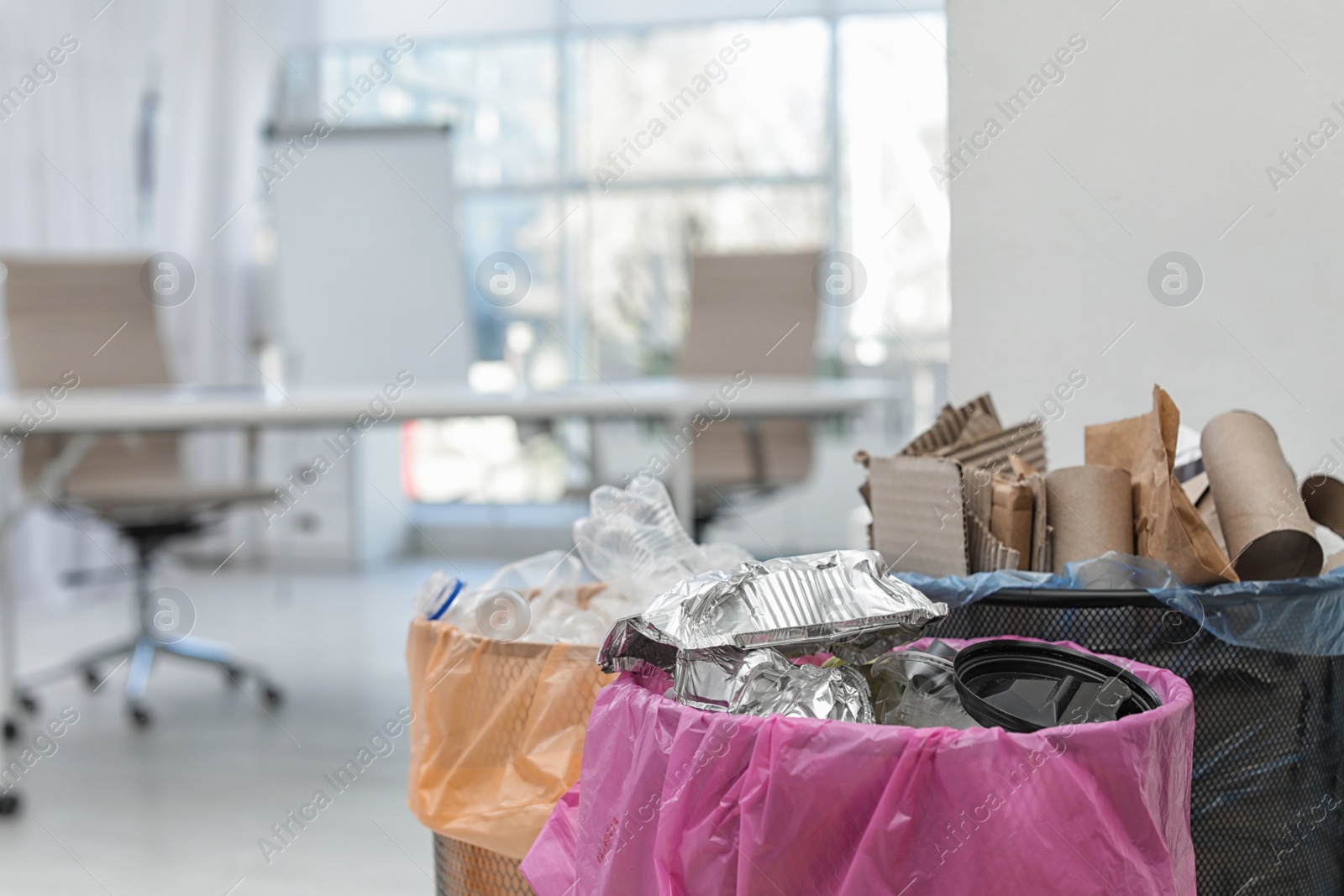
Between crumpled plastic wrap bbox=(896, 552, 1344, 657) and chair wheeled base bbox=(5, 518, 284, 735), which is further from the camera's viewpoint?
chair wheeled base bbox=(5, 518, 284, 735)

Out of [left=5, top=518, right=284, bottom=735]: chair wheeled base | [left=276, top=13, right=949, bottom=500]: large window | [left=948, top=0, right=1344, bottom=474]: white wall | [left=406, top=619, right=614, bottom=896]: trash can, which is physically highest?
[left=276, top=13, right=949, bottom=500]: large window

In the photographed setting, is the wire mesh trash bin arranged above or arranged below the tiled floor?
above

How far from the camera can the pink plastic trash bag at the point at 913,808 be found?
0.64 m

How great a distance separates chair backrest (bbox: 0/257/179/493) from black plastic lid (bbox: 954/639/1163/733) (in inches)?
111

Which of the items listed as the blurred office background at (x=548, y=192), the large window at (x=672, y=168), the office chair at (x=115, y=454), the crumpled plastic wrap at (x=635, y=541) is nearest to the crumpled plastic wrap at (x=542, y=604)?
the crumpled plastic wrap at (x=635, y=541)

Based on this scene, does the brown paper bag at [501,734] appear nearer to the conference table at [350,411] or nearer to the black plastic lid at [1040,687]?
the black plastic lid at [1040,687]

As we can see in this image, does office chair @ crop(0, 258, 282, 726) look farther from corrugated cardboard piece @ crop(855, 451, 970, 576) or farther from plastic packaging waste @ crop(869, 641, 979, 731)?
plastic packaging waste @ crop(869, 641, 979, 731)

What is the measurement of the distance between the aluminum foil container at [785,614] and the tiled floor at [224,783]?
1.00 metres

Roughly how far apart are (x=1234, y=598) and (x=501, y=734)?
0.63m

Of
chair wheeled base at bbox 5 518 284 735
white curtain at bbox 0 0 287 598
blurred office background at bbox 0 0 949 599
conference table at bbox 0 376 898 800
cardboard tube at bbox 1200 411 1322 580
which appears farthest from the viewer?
blurred office background at bbox 0 0 949 599

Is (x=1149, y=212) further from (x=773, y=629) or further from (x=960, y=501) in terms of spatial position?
(x=773, y=629)

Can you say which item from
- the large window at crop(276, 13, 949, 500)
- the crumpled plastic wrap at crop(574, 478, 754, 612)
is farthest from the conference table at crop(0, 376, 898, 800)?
the large window at crop(276, 13, 949, 500)

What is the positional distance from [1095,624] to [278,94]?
4.82 m

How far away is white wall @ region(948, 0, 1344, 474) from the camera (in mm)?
1359
